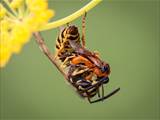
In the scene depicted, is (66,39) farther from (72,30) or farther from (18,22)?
(18,22)

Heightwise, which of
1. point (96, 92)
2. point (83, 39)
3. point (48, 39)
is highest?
point (48, 39)

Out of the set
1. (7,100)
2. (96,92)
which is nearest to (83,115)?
(7,100)

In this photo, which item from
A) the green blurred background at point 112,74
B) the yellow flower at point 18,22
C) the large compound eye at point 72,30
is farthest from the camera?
the green blurred background at point 112,74

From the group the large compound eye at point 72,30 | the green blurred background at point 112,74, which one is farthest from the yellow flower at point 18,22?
the green blurred background at point 112,74

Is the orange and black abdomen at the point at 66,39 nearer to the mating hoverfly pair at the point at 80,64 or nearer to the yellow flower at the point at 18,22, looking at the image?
the mating hoverfly pair at the point at 80,64

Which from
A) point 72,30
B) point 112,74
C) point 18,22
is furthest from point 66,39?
point 112,74

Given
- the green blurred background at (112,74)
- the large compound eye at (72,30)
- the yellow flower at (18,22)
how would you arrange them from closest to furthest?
the yellow flower at (18,22) → the large compound eye at (72,30) → the green blurred background at (112,74)

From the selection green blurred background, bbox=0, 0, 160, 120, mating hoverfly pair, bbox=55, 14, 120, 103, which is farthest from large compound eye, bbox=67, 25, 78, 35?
green blurred background, bbox=0, 0, 160, 120

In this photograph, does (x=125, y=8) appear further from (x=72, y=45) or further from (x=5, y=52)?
(x=5, y=52)
